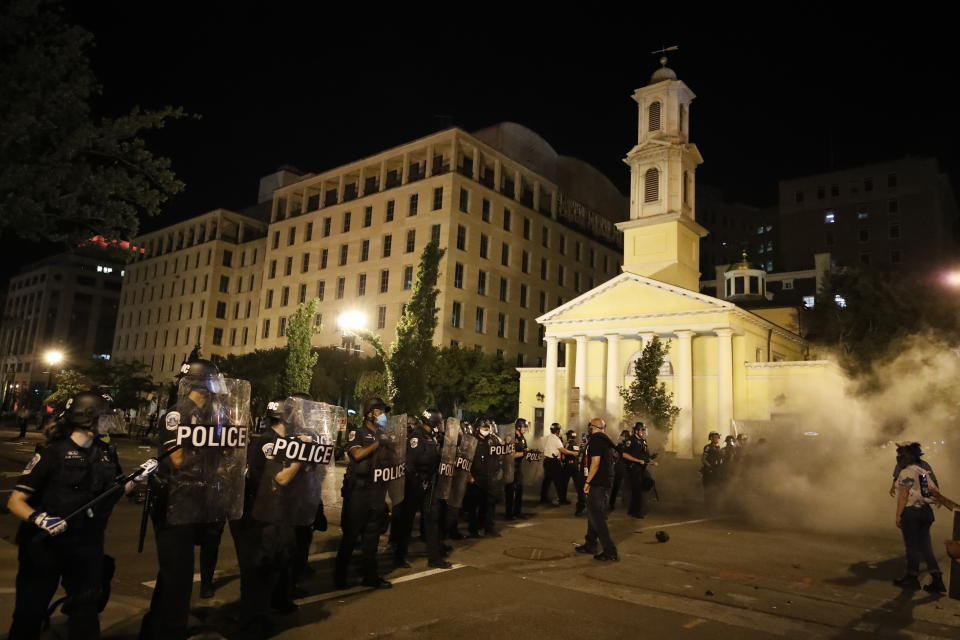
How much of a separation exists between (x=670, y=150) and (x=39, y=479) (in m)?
40.3

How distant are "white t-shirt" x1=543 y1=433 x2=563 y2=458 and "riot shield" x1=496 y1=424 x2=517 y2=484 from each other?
2.80 metres

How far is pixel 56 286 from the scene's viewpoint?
4171 inches

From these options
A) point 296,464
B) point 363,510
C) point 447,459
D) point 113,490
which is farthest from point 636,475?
point 113,490

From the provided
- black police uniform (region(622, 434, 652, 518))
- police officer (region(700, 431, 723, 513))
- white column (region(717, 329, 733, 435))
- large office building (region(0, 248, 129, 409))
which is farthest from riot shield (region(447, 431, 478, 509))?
large office building (region(0, 248, 129, 409))

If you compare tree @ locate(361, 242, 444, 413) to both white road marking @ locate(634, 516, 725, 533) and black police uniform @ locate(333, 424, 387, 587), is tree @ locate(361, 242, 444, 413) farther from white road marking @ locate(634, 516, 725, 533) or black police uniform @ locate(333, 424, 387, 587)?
black police uniform @ locate(333, 424, 387, 587)

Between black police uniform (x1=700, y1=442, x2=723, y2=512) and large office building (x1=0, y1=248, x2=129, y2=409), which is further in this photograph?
large office building (x1=0, y1=248, x2=129, y2=409)

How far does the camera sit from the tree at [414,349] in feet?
91.2

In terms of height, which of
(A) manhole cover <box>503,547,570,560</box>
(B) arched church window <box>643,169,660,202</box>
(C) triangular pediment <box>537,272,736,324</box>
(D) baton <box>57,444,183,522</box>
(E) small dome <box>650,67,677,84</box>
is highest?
(E) small dome <box>650,67,677,84</box>

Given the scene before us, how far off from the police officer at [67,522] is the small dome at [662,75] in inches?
1680

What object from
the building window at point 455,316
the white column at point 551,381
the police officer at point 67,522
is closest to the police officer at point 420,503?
the police officer at point 67,522

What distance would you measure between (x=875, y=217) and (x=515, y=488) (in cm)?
7186

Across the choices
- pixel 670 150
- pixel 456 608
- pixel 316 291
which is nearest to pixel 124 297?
pixel 316 291

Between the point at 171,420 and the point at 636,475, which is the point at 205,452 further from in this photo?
the point at 636,475

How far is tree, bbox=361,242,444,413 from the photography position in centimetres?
2781
